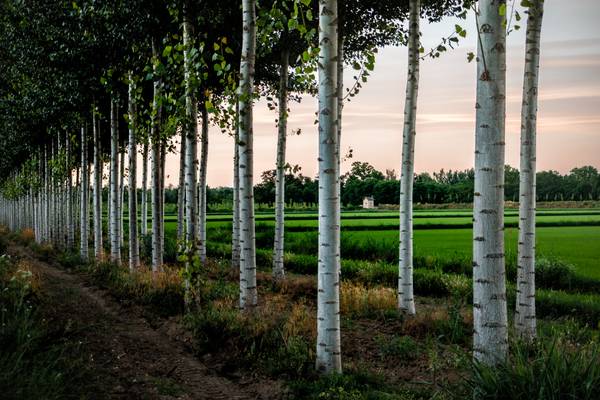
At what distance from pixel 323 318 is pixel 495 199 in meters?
3.16

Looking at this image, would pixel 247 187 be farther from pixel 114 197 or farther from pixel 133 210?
pixel 114 197

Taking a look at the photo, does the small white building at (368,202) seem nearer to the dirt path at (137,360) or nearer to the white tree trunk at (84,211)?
the white tree trunk at (84,211)

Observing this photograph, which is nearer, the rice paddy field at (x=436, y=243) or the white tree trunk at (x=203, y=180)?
the white tree trunk at (x=203, y=180)

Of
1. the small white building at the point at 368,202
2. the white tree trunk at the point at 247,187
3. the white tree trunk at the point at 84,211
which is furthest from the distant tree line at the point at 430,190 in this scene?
the white tree trunk at the point at 247,187

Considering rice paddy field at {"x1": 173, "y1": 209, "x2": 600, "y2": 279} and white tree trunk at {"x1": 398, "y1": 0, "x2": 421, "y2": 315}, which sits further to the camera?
rice paddy field at {"x1": 173, "y1": 209, "x2": 600, "y2": 279}

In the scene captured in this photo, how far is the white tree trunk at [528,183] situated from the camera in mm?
8891

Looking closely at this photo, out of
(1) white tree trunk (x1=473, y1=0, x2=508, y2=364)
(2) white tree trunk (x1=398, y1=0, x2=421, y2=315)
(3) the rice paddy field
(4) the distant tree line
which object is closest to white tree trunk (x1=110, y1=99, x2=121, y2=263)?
(3) the rice paddy field

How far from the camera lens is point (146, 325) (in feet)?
38.5

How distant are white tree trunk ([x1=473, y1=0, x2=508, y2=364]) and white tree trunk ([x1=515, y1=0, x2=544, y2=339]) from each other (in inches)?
140

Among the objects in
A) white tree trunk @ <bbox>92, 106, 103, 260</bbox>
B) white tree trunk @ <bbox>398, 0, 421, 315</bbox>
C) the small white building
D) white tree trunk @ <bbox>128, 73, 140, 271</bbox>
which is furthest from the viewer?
the small white building

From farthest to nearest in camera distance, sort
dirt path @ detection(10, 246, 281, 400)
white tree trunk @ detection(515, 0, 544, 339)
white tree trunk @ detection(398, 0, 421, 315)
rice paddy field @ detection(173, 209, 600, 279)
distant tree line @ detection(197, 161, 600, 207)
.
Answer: distant tree line @ detection(197, 161, 600, 207) < rice paddy field @ detection(173, 209, 600, 279) < white tree trunk @ detection(398, 0, 421, 315) < white tree trunk @ detection(515, 0, 544, 339) < dirt path @ detection(10, 246, 281, 400)

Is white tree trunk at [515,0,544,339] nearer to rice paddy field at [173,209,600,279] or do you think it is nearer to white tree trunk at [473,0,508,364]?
white tree trunk at [473,0,508,364]

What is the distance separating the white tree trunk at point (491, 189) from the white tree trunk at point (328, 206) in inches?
91.8

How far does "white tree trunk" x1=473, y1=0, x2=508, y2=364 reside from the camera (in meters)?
5.65
